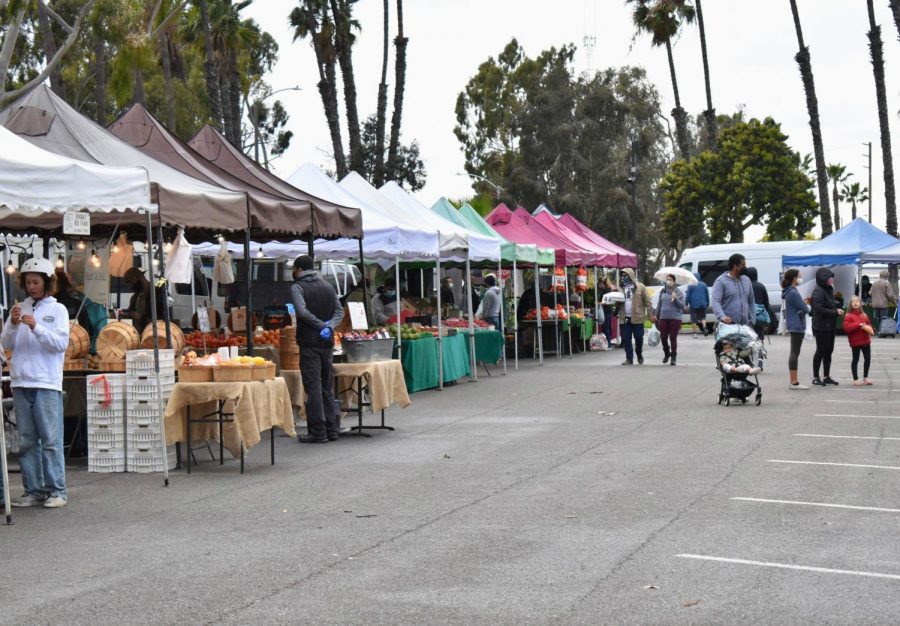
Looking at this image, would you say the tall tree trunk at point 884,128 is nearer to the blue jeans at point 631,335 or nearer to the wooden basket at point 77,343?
the blue jeans at point 631,335

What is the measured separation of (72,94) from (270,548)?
2248 inches

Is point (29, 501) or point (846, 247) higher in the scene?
point (846, 247)

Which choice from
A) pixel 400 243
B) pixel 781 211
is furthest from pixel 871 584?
pixel 781 211

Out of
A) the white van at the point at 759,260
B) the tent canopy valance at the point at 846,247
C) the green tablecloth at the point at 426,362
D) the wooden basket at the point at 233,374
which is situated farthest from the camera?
the white van at the point at 759,260

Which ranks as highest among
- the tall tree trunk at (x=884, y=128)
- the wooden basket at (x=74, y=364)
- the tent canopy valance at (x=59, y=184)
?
the tall tree trunk at (x=884, y=128)

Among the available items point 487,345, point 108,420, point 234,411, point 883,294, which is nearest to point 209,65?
point 487,345

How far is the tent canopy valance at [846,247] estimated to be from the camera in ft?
115

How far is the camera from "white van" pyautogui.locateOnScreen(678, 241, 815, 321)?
40.3 meters

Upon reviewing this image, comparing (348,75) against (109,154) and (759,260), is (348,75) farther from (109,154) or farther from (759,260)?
(109,154)

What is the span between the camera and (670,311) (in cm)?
2584

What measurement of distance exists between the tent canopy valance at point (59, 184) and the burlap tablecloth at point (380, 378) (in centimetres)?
407

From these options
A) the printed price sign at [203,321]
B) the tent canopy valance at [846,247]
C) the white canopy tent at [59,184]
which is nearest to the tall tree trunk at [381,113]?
the tent canopy valance at [846,247]

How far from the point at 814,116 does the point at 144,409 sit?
39.6m

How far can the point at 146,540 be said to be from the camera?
8328 millimetres
